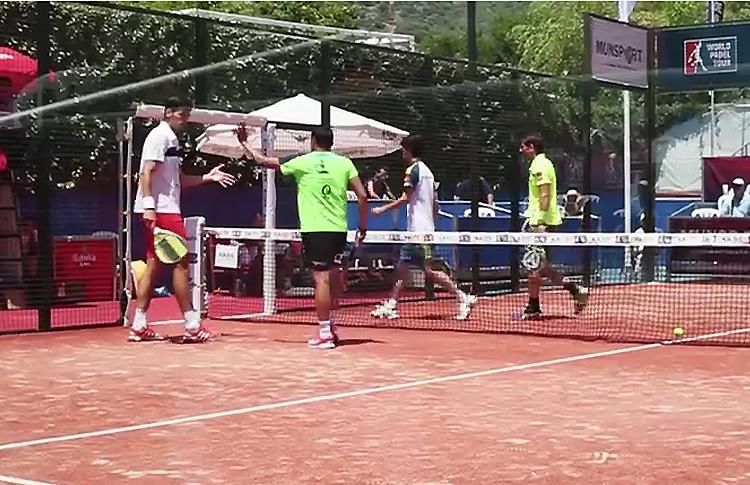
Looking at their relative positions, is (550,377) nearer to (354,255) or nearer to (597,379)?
(597,379)

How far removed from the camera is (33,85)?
461 inches

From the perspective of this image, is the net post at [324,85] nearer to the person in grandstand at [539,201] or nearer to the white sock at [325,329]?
the person in grandstand at [539,201]

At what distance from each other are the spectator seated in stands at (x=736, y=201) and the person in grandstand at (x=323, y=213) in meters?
14.2

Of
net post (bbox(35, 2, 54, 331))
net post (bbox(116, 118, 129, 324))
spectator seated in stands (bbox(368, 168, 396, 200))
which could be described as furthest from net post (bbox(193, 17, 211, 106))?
spectator seated in stands (bbox(368, 168, 396, 200))

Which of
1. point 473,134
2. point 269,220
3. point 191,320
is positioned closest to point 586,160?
point 473,134

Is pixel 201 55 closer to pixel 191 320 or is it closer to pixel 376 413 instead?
pixel 191 320

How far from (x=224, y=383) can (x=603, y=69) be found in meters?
10.8

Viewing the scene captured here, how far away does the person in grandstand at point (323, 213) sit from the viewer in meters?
9.41

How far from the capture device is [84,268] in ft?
42.1

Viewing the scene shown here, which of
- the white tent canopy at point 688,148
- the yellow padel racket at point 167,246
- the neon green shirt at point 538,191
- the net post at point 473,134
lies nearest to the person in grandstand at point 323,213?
the yellow padel racket at point 167,246

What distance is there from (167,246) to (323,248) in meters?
1.22

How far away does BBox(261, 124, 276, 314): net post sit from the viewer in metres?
12.4

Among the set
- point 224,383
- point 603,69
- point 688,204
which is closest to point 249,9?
point 688,204

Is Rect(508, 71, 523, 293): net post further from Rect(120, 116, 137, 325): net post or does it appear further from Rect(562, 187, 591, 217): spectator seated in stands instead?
Rect(120, 116, 137, 325): net post
